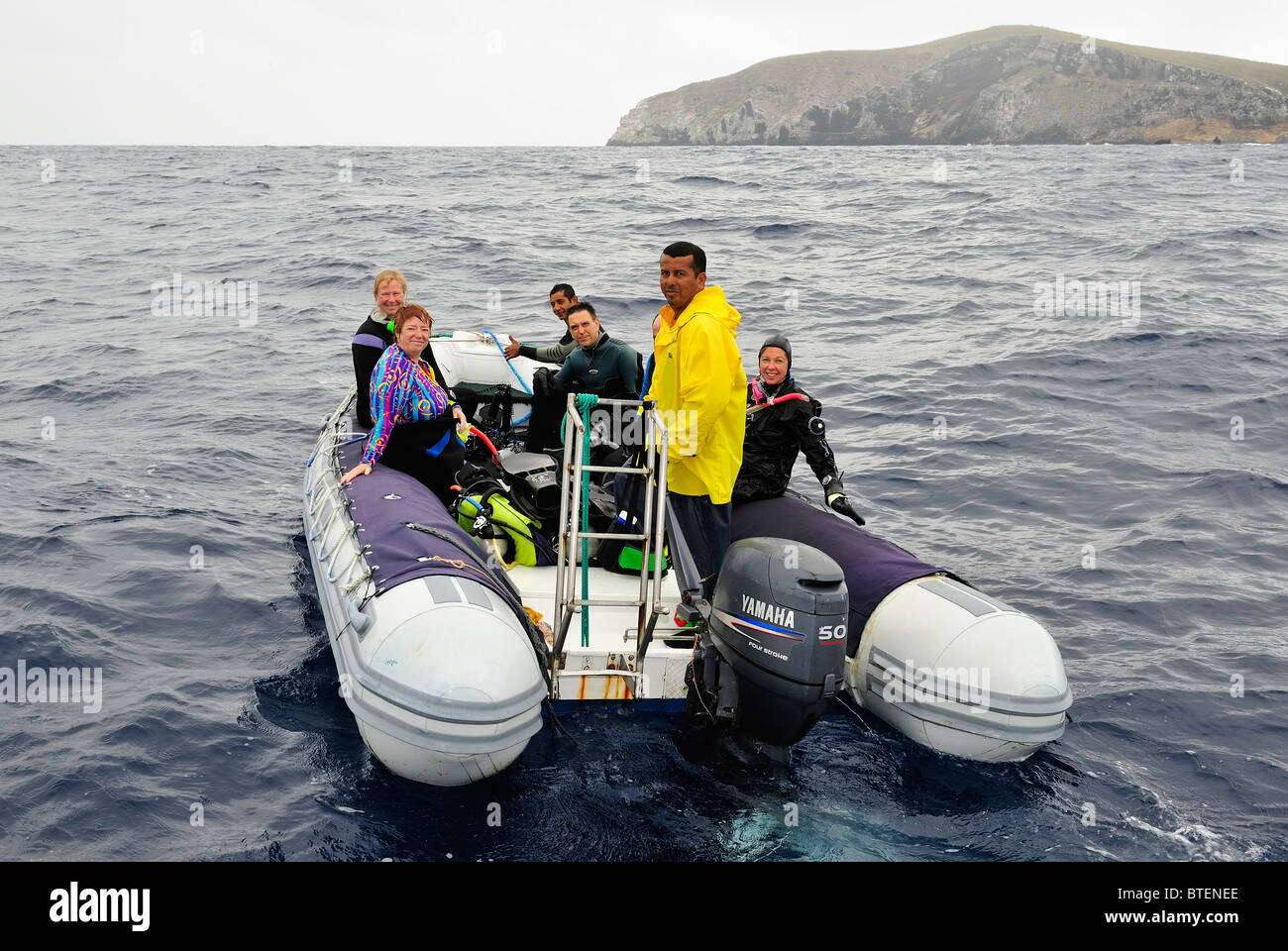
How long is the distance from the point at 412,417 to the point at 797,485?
167 inches

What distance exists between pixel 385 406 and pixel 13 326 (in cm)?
1272

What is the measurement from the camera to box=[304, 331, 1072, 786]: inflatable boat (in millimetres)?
4348

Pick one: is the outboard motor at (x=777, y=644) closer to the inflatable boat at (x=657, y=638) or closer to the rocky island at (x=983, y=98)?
the inflatable boat at (x=657, y=638)

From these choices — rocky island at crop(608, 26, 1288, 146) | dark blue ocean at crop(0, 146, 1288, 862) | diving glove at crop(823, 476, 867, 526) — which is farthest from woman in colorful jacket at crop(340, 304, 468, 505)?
rocky island at crop(608, 26, 1288, 146)

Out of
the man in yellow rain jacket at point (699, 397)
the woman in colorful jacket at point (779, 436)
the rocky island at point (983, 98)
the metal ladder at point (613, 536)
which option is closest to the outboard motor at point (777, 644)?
the metal ladder at point (613, 536)

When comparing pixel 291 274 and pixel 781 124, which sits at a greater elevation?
pixel 781 124

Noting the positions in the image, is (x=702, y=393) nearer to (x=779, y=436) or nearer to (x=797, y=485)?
(x=779, y=436)

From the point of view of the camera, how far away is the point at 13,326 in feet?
50.9

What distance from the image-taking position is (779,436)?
5969 mm

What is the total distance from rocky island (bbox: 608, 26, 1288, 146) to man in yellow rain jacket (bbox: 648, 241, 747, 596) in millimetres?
106524

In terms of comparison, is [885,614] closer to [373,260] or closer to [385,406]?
[385,406]

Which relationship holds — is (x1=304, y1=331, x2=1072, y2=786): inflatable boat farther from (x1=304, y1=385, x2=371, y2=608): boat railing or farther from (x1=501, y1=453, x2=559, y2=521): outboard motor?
(x1=501, y1=453, x2=559, y2=521): outboard motor

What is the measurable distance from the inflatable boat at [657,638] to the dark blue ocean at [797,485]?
1.15ft
